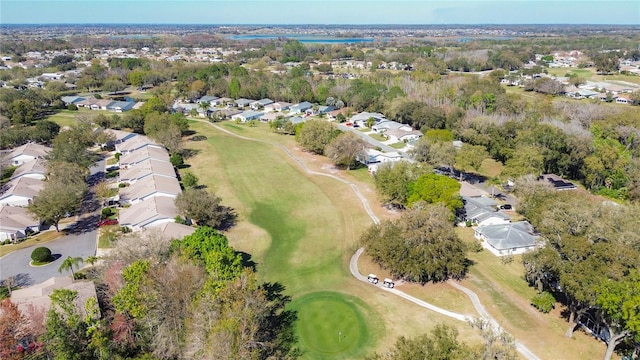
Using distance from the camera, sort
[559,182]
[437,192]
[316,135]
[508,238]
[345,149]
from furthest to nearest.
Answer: [316,135] < [345,149] < [559,182] < [437,192] < [508,238]

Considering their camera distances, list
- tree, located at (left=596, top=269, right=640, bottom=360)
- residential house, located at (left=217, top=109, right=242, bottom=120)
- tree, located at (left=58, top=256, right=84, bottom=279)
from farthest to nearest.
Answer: residential house, located at (left=217, top=109, right=242, bottom=120)
tree, located at (left=58, top=256, right=84, bottom=279)
tree, located at (left=596, top=269, right=640, bottom=360)

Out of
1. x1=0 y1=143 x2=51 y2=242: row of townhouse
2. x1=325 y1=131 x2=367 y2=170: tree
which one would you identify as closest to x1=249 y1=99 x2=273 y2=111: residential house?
x1=325 y1=131 x2=367 y2=170: tree

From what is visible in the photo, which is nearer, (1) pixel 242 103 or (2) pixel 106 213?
(2) pixel 106 213

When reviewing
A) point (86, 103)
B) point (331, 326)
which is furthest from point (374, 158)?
point (86, 103)

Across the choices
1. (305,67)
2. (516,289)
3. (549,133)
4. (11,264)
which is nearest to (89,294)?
(11,264)

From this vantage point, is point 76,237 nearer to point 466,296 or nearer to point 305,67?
point 466,296

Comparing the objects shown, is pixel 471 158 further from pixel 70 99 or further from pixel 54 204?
pixel 70 99

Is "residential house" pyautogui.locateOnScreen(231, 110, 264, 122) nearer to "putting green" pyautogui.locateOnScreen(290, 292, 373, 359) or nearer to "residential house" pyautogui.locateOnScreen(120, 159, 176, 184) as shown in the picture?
"residential house" pyautogui.locateOnScreen(120, 159, 176, 184)
